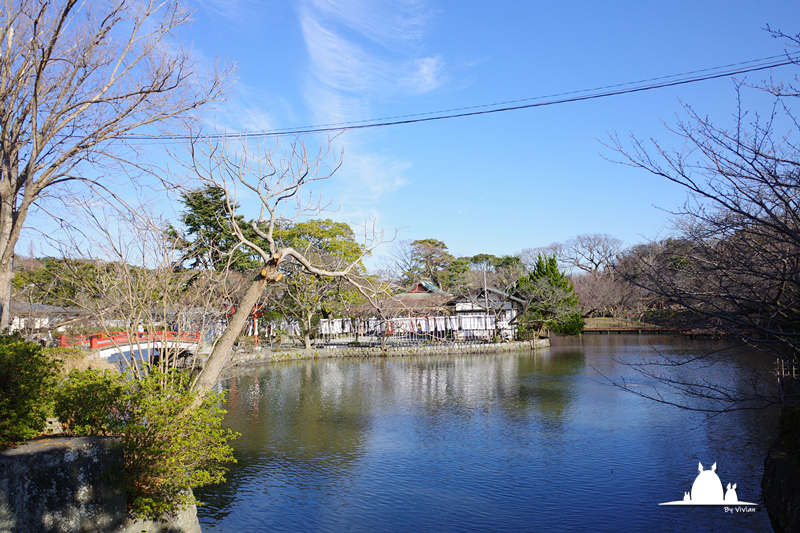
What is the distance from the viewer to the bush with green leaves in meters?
5.01

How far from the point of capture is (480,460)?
358 inches

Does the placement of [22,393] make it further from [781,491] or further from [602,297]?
[602,297]

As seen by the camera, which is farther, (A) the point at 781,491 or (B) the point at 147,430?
(A) the point at 781,491

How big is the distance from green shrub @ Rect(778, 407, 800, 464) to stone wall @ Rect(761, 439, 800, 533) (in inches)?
3.6

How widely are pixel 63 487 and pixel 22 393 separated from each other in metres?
1.04

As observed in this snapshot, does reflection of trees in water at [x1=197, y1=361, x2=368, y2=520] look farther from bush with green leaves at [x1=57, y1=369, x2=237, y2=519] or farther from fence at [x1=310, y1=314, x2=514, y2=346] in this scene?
fence at [x1=310, y1=314, x2=514, y2=346]

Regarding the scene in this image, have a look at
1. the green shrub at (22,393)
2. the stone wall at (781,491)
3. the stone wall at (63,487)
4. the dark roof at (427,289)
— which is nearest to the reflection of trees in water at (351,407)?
the stone wall at (63,487)

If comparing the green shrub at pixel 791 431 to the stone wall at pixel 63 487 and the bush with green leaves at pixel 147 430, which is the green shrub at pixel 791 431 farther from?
the stone wall at pixel 63 487

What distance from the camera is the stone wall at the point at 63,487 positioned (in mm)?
3775

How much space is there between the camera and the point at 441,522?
677 cm

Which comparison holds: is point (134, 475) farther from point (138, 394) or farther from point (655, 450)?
point (655, 450)

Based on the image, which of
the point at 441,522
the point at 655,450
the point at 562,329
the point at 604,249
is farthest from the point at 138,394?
the point at 604,249

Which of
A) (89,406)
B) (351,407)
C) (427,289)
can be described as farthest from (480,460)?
(427,289)

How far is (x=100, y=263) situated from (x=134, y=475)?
5002 mm
